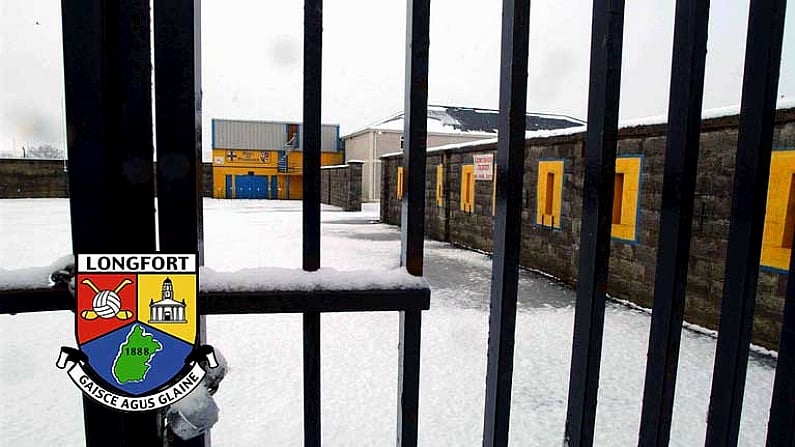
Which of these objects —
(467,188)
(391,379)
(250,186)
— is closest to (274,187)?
(250,186)

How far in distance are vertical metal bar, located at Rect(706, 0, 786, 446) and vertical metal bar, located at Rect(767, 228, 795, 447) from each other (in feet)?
0.31

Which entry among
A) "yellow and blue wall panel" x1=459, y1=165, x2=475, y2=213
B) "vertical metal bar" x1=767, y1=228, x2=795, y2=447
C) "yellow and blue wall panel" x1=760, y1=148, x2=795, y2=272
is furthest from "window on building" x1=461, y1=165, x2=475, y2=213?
"vertical metal bar" x1=767, y1=228, x2=795, y2=447

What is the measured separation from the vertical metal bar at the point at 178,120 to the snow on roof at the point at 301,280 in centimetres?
7

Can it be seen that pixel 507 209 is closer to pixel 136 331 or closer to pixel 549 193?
pixel 136 331

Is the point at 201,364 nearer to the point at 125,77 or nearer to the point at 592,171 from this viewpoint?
the point at 125,77

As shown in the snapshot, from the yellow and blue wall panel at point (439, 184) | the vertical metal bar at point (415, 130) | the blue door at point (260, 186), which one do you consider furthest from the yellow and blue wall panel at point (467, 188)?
the blue door at point (260, 186)

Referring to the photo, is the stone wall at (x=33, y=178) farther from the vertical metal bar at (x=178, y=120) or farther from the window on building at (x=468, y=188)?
the vertical metal bar at (x=178, y=120)

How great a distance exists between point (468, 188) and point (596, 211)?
7.14m

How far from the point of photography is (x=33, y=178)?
18516mm

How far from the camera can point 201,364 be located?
0.72 meters

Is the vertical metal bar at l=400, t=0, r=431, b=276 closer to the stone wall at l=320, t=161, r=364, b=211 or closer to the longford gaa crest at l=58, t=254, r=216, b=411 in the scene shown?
the longford gaa crest at l=58, t=254, r=216, b=411

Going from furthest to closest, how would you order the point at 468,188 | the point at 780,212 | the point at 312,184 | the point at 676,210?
the point at 468,188 < the point at 780,212 < the point at 676,210 < the point at 312,184

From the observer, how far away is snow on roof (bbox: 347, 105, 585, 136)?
76.2 feet

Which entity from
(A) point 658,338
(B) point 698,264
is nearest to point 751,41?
(A) point 658,338
